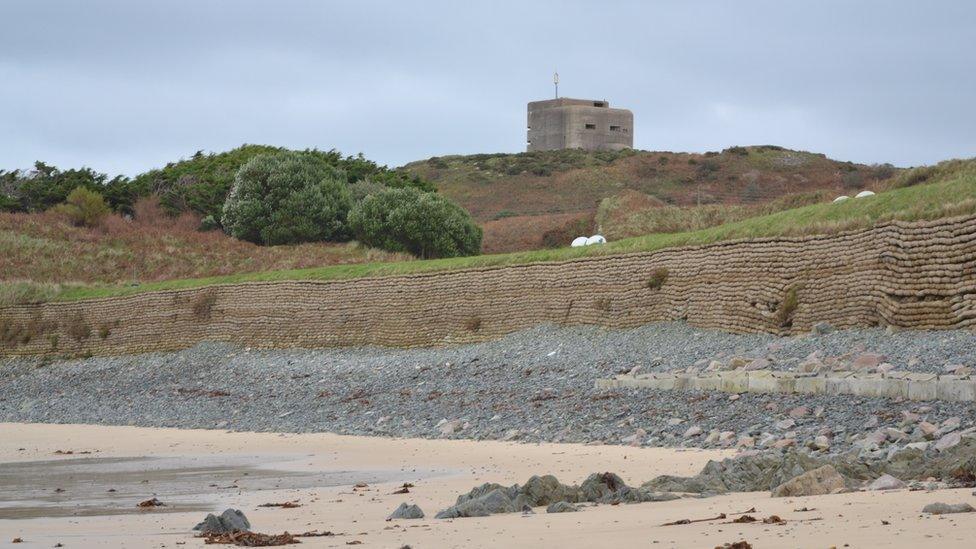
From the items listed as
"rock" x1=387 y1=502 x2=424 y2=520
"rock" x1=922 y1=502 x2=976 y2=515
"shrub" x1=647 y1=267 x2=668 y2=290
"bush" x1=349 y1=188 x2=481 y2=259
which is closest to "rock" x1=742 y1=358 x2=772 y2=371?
"shrub" x1=647 y1=267 x2=668 y2=290

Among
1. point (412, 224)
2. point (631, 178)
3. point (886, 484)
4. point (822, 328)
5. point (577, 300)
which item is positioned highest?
point (631, 178)

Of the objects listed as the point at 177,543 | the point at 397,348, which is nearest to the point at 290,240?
the point at 397,348

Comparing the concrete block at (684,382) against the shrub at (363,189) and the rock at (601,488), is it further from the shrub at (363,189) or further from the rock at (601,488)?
the shrub at (363,189)

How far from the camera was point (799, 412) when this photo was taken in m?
13.9

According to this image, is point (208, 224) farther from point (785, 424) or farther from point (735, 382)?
point (785, 424)

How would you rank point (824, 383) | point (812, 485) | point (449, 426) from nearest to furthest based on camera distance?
point (812, 485), point (824, 383), point (449, 426)

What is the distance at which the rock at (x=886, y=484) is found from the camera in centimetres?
866

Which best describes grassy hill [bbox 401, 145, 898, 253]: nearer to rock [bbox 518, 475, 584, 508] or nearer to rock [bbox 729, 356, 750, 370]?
rock [bbox 729, 356, 750, 370]

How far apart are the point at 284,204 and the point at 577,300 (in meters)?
23.0

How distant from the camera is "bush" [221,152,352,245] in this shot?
4759 centimetres

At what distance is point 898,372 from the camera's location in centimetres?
1439

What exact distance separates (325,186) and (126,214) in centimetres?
1291

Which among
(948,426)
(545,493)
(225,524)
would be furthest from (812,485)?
(225,524)

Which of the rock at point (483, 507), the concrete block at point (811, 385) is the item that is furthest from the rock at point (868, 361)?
the rock at point (483, 507)
